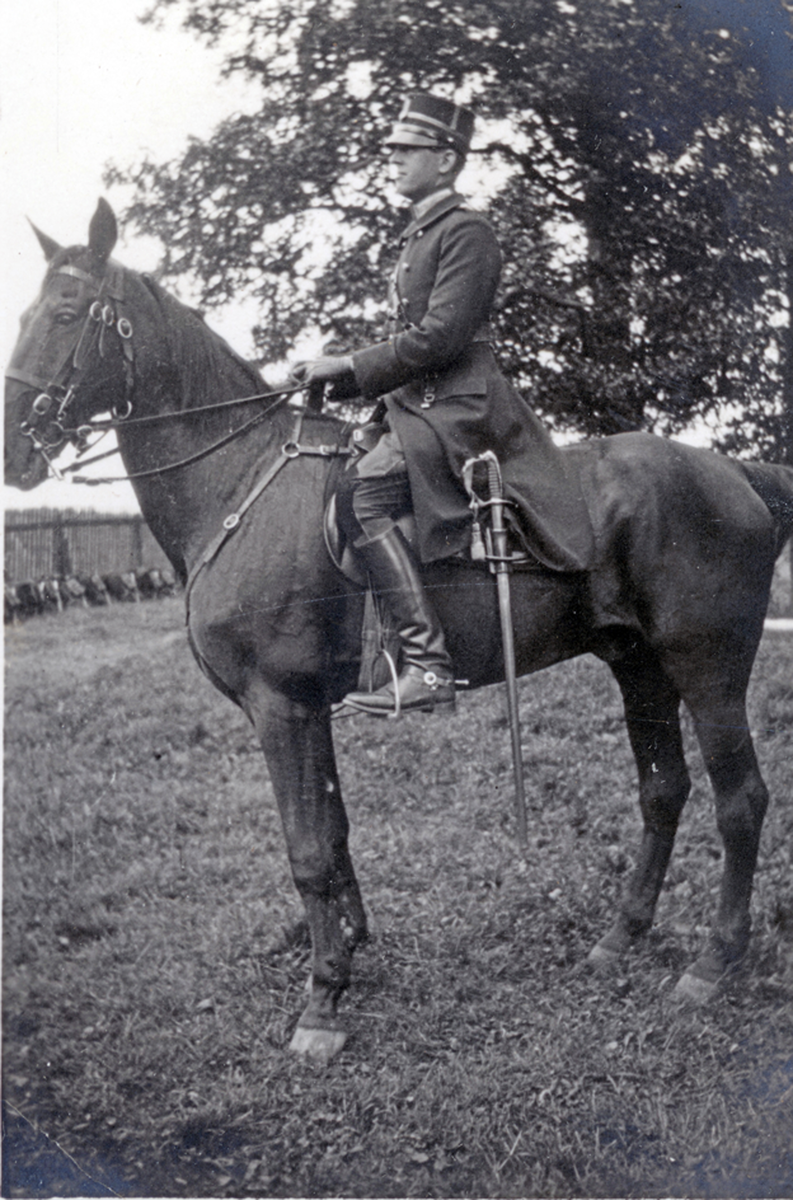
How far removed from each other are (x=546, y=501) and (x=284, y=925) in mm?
2014

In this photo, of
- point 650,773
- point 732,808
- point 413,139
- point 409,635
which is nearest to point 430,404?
point 409,635

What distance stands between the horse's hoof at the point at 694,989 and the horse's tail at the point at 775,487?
5.85 feet

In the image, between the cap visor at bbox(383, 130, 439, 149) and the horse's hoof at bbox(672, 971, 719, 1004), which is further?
the horse's hoof at bbox(672, 971, 719, 1004)

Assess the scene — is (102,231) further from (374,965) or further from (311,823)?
(374,965)

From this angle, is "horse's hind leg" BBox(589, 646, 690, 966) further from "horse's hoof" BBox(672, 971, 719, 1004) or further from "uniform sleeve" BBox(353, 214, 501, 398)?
"uniform sleeve" BBox(353, 214, 501, 398)

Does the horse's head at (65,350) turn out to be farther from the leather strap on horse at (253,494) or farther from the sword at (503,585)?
the sword at (503,585)

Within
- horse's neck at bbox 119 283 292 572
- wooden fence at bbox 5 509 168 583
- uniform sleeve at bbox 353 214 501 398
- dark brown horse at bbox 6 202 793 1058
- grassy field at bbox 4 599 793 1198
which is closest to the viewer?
grassy field at bbox 4 599 793 1198

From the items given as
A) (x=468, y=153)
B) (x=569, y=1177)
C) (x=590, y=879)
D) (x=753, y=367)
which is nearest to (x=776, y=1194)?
(x=569, y=1177)

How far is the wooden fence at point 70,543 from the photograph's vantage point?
4012 mm

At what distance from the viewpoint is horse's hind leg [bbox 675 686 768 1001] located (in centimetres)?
388

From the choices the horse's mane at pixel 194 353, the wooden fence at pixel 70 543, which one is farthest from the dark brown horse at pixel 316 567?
the wooden fence at pixel 70 543

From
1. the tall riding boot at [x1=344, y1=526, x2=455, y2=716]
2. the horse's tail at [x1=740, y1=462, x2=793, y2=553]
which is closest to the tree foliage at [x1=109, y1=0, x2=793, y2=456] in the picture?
the horse's tail at [x1=740, y1=462, x2=793, y2=553]

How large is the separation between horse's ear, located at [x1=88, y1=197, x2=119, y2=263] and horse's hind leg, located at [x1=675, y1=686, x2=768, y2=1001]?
288 centimetres

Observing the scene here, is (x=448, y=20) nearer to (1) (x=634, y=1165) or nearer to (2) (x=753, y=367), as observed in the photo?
(2) (x=753, y=367)
